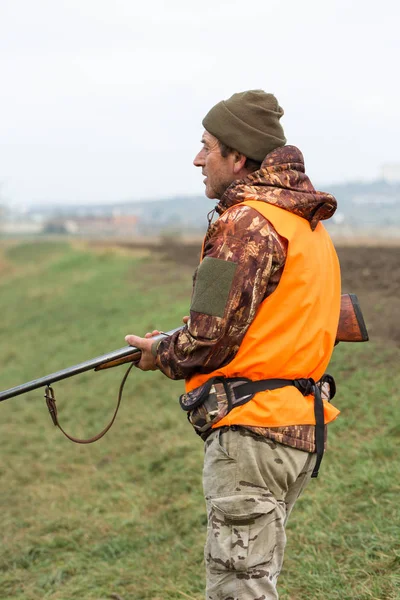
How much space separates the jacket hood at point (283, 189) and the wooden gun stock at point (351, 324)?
58 cm

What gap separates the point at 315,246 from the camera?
2875 millimetres

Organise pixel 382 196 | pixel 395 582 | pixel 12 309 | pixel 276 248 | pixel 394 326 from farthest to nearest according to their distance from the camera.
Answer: pixel 382 196 < pixel 12 309 < pixel 394 326 < pixel 395 582 < pixel 276 248

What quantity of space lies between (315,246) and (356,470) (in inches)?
111

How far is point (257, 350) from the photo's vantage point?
9.09ft

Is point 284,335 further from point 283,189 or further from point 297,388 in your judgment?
point 283,189

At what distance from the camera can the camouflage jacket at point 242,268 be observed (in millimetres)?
2705

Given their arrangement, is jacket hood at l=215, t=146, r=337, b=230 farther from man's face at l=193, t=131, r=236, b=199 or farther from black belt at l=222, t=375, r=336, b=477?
black belt at l=222, t=375, r=336, b=477

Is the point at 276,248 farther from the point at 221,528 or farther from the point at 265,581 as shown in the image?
the point at 265,581

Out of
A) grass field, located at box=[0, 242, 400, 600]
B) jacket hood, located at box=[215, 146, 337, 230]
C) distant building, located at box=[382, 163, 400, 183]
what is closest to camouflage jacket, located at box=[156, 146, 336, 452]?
jacket hood, located at box=[215, 146, 337, 230]

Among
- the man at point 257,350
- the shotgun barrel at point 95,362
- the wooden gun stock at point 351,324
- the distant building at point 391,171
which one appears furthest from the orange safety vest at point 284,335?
the distant building at point 391,171

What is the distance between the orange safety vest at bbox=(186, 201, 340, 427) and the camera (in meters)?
2.76

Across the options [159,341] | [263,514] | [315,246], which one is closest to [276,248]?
[315,246]

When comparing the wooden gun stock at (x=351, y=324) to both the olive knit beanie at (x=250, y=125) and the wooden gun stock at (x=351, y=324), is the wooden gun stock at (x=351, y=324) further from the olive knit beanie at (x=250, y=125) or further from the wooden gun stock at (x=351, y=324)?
the olive knit beanie at (x=250, y=125)

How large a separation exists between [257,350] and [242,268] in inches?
12.0
